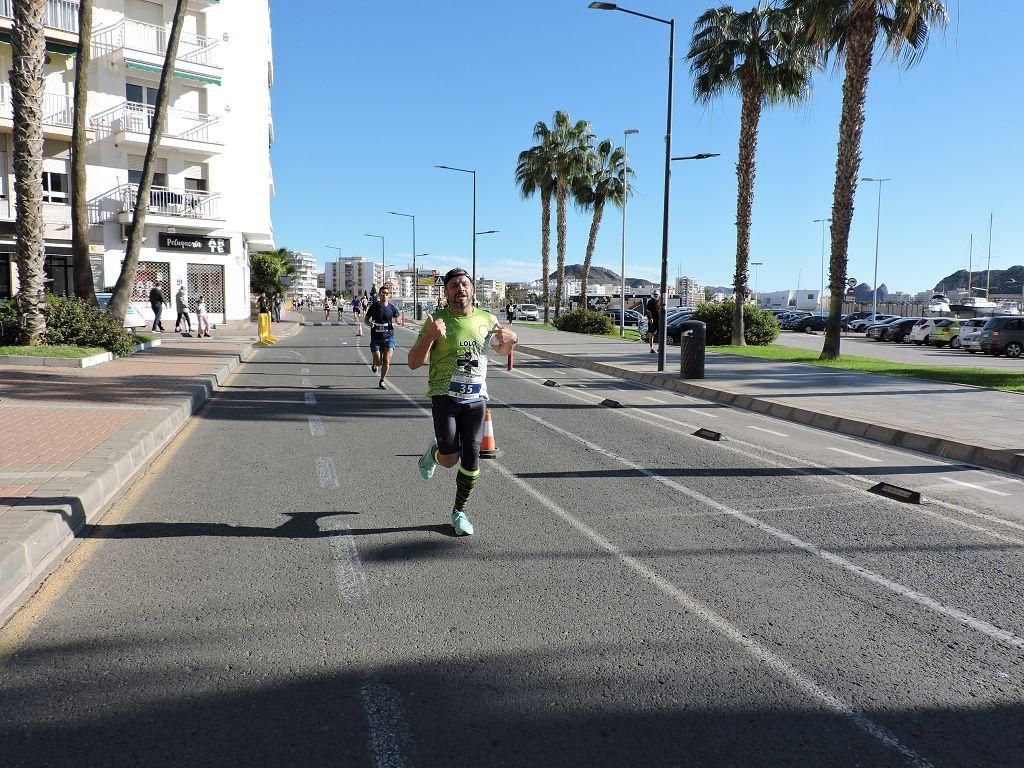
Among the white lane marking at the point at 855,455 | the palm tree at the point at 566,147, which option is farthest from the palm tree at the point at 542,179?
the white lane marking at the point at 855,455

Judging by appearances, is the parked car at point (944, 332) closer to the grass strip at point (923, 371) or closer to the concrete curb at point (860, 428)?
the grass strip at point (923, 371)

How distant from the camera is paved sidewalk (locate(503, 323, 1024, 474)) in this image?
9453 mm

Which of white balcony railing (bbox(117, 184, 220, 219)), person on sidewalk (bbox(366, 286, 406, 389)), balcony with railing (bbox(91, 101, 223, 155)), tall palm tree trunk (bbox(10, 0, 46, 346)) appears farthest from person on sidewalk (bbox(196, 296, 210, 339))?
person on sidewalk (bbox(366, 286, 406, 389))

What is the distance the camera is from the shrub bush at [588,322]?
4259 centimetres

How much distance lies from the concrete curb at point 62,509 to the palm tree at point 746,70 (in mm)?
22370

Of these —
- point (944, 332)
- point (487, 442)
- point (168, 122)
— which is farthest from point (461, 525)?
point (944, 332)

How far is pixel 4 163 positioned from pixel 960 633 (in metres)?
36.7

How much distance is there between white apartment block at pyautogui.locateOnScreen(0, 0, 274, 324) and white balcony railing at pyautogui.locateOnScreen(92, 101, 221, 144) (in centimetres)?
5

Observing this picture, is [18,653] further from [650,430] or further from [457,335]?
[650,430]

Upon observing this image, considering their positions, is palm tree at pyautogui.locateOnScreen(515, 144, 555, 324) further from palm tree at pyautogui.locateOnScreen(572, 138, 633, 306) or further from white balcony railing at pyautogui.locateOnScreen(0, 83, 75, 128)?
white balcony railing at pyautogui.locateOnScreen(0, 83, 75, 128)

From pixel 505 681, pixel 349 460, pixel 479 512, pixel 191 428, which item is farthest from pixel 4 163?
pixel 505 681

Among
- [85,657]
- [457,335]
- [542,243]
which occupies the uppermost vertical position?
[542,243]

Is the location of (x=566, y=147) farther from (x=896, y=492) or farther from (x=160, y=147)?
(x=896, y=492)

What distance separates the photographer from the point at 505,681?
3393 mm
